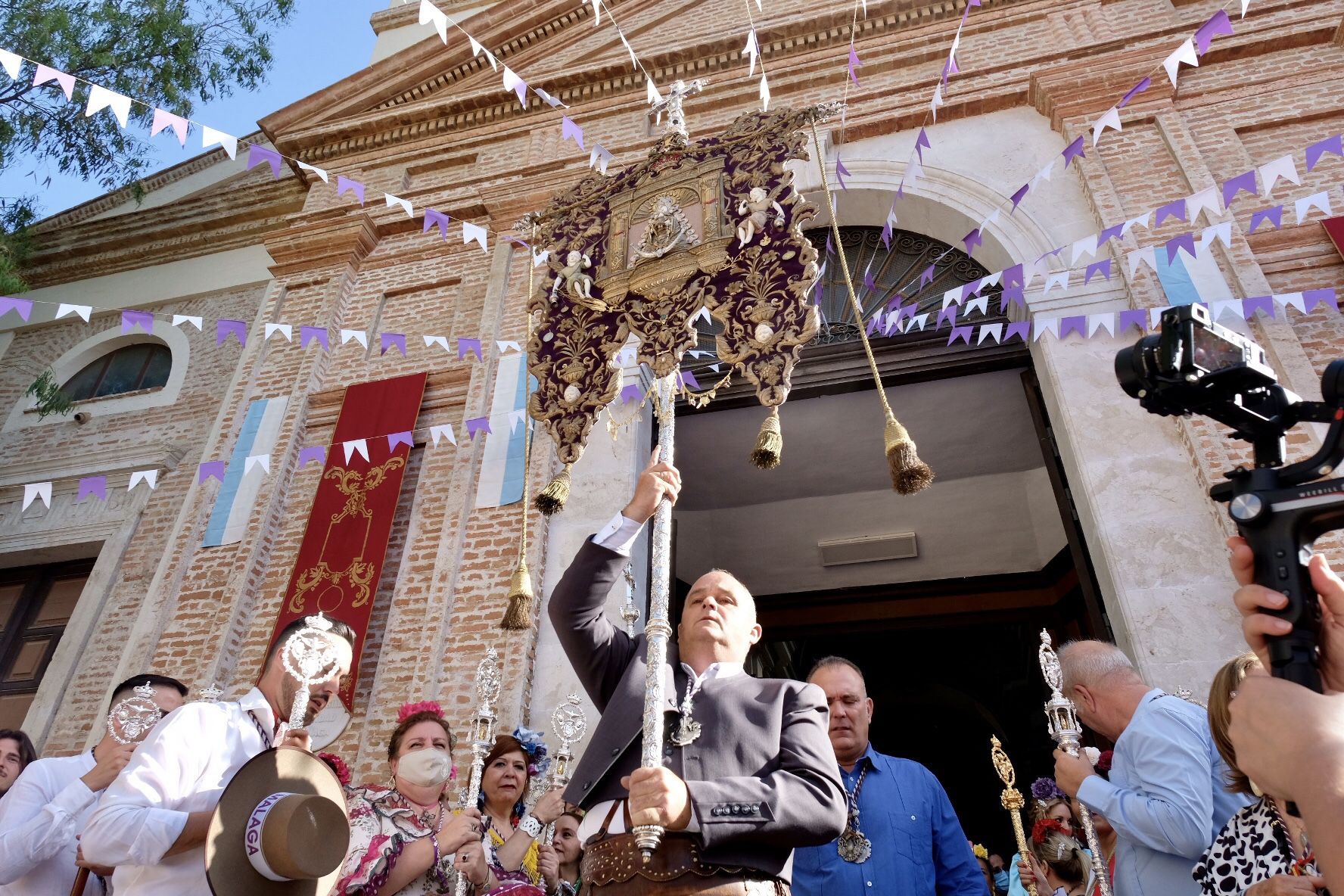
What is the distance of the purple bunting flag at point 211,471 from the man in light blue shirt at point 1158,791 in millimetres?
6597

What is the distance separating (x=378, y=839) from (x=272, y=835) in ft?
3.13

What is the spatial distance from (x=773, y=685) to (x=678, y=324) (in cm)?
166

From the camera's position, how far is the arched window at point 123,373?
9148 mm

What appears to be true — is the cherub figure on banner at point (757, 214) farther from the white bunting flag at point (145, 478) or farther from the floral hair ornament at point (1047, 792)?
the white bunting flag at point (145, 478)

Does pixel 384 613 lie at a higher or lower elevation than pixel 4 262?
lower

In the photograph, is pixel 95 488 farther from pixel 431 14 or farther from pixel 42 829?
pixel 42 829

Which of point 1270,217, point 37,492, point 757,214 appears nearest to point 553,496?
point 757,214

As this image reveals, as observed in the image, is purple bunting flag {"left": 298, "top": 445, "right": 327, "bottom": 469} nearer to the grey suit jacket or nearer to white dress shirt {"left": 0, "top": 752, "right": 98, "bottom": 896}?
white dress shirt {"left": 0, "top": 752, "right": 98, "bottom": 896}

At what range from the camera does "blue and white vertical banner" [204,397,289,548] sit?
6816 mm

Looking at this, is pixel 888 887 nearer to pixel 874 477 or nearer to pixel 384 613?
pixel 384 613

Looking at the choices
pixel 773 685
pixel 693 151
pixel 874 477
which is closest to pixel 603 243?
pixel 693 151

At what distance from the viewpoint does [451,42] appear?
9641mm

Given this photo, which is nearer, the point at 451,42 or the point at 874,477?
the point at 874,477

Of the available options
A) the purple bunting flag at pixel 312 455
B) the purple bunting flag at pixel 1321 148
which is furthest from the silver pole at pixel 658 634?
the purple bunting flag at pixel 312 455
